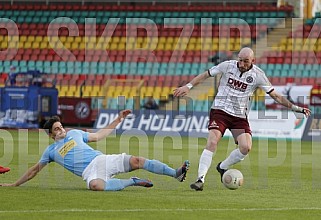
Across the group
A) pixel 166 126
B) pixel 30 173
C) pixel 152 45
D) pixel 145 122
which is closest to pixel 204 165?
→ pixel 30 173

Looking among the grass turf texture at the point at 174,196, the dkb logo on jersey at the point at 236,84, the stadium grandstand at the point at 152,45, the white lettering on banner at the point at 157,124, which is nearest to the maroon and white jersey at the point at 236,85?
the dkb logo on jersey at the point at 236,84

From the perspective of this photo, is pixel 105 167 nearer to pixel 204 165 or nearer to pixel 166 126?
pixel 204 165

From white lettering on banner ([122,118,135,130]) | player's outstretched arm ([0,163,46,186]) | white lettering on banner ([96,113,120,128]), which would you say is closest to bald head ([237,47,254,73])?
player's outstretched arm ([0,163,46,186])

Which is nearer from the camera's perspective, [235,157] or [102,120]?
[235,157]

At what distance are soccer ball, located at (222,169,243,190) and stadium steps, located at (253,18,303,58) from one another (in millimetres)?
25300

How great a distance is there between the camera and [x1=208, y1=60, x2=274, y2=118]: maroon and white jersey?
14.1 metres

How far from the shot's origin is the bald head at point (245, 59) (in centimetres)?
1380

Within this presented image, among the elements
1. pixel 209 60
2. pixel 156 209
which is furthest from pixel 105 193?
pixel 209 60

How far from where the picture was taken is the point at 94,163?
1284 centimetres

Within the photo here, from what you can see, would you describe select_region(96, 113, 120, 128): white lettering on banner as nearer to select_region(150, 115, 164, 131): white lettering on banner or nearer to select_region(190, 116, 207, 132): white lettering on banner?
select_region(150, 115, 164, 131): white lettering on banner

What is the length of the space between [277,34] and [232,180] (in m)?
26.2

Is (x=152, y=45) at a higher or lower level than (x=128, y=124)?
higher

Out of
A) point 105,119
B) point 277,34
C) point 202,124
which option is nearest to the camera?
point 202,124

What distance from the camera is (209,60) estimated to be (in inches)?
1487
